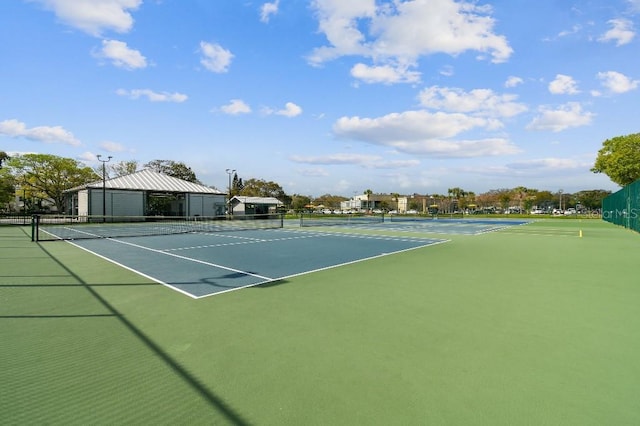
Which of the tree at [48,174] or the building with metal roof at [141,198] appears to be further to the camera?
the tree at [48,174]

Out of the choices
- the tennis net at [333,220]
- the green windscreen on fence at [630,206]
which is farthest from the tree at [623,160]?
the tennis net at [333,220]

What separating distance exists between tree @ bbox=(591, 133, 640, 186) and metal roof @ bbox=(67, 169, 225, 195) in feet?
154

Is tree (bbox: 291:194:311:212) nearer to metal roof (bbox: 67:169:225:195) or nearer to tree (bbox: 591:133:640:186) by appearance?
metal roof (bbox: 67:169:225:195)

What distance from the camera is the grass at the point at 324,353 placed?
2.67m

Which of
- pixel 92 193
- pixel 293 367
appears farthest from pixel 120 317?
pixel 92 193

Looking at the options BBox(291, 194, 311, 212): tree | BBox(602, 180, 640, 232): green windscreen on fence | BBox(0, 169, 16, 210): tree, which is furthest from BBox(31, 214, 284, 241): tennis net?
BBox(291, 194, 311, 212): tree

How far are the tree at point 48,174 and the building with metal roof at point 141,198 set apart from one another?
3.74 meters

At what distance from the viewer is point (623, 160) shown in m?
36.3

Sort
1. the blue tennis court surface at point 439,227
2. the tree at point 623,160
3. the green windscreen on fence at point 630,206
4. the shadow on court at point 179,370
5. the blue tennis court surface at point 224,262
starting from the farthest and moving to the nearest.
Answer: the tree at point 623,160 → the blue tennis court surface at point 439,227 → the green windscreen on fence at point 630,206 → the blue tennis court surface at point 224,262 → the shadow on court at point 179,370

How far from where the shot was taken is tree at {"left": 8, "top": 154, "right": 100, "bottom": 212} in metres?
40.8

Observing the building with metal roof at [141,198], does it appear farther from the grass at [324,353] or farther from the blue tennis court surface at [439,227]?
the grass at [324,353]

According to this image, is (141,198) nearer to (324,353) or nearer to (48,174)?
(48,174)

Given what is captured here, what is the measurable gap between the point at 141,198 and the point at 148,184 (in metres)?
1.99

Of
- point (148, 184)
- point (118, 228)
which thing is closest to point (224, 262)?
point (118, 228)
